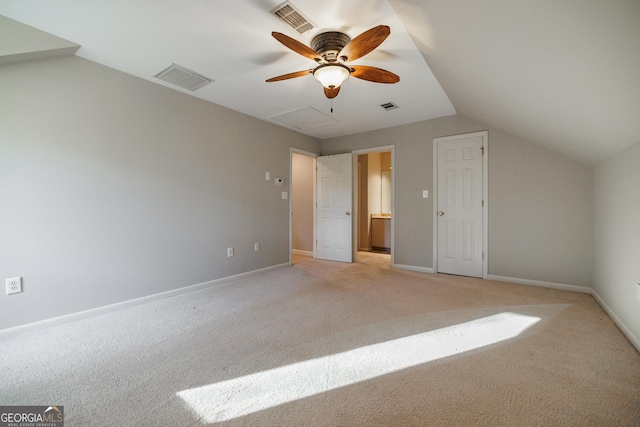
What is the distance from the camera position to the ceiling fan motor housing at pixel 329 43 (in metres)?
2.19

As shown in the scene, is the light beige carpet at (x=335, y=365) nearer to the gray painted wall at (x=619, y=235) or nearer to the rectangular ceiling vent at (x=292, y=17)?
the gray painted wall at (x=619, y=235)

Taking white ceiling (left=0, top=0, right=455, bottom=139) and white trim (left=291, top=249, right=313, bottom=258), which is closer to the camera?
white ceiling (left=0, top=0, right=455, bottom=139)

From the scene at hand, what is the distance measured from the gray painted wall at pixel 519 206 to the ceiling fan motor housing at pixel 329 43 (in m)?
2.70

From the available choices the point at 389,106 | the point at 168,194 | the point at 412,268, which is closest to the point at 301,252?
the point at 412,268

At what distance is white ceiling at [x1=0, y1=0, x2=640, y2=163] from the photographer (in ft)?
4.64

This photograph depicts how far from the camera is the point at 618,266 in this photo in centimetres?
241

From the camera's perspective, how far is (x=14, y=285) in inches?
88.3

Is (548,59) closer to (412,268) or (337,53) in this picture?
(337,53)

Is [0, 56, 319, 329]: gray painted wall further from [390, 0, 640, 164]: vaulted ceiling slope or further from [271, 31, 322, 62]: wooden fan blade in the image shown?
[390, 0, 640, 164]: vaulted ceiling slope

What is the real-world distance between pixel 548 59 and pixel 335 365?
2.41 meters

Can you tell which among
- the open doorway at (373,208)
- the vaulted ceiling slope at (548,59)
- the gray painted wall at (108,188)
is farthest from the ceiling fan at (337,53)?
the open doorway at (373,208)

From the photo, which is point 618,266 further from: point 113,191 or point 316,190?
point 113,191

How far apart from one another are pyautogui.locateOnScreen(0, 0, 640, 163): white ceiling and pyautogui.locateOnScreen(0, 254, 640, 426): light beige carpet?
1.67m

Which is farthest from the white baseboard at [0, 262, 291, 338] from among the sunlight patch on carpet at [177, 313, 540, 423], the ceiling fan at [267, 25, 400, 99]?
the ceiling fan at [267, 25, 400, 99]
